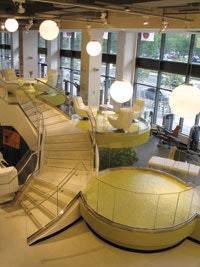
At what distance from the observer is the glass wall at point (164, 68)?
1191 cm

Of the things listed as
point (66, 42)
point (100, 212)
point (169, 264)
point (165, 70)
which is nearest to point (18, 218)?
point (100, 212)

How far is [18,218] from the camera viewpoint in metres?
6.96

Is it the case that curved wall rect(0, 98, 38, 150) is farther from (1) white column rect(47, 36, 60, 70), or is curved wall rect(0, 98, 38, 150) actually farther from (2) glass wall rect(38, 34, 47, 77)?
(2) glass wall rect(38, 34, 47, 77)

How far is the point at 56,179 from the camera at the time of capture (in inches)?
301

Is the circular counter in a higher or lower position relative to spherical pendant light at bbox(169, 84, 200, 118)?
lower

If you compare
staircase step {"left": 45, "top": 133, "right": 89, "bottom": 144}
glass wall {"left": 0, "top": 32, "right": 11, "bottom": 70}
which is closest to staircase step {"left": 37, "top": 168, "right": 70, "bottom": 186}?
staircase step {"left": 45, "top": 133, "right": 89, "bottom": 144}

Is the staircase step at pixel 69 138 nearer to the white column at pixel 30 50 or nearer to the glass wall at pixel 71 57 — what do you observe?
the glass wall at pixel 71 57

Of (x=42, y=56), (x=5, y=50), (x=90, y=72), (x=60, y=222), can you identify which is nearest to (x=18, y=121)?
(x=60, y=222)

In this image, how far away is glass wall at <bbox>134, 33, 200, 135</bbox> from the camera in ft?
39.1

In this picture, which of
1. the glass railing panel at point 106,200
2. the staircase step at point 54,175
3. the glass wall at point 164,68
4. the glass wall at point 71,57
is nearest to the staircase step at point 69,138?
the staircase step at point 54,175

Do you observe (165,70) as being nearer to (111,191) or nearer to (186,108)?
(111,191)

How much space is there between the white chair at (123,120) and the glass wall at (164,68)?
13.2ft

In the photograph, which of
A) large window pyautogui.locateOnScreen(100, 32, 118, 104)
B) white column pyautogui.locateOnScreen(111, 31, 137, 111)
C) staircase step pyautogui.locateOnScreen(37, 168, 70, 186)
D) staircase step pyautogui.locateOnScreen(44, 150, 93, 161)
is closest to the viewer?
staircase step pyautogui.locateOnScreen(37, 168, 70, 186)

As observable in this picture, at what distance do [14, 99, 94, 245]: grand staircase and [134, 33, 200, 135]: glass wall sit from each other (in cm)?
498
